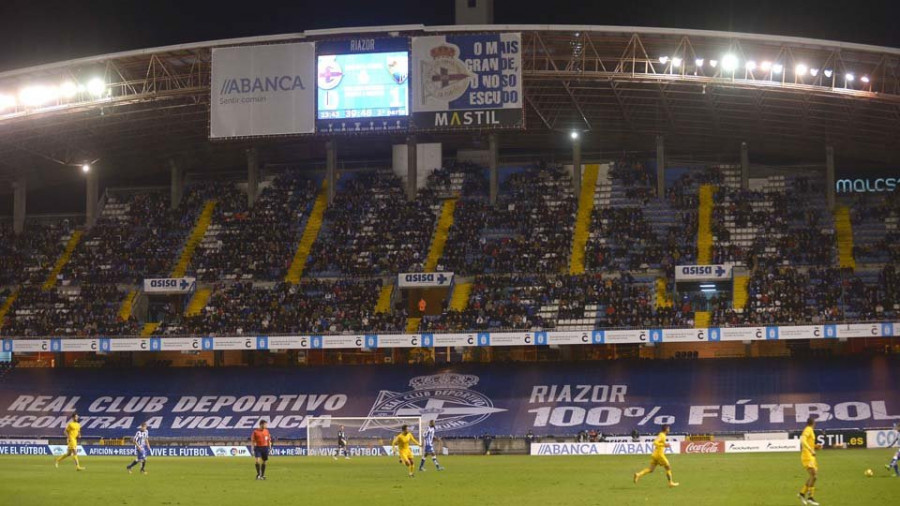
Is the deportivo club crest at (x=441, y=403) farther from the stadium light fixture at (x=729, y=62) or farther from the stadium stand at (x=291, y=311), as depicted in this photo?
the stadium light fixture at (x=729, y=62)

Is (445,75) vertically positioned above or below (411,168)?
above

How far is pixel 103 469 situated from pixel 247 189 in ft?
106

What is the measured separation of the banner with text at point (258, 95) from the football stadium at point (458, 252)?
0.13m

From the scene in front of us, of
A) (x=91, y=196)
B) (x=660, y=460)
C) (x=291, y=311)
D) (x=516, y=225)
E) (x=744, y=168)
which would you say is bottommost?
(x=660, y=460)

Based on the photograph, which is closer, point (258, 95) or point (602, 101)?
point (258, 95)

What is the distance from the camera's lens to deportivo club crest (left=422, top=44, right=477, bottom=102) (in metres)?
50.1

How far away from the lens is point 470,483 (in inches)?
1184

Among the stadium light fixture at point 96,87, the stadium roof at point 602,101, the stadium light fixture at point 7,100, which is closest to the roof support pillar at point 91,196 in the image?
the stadium roof at point 602,101

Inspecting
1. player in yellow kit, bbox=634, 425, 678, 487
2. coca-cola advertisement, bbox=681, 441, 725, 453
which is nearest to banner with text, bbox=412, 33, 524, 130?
coca-cola advertisement, bbox=681, 441, 725, 453

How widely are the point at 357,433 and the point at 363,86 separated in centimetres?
1664

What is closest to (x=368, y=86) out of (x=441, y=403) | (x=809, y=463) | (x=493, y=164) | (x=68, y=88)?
(x=493, y=164)

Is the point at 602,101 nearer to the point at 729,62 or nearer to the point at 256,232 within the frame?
the point at 729,62

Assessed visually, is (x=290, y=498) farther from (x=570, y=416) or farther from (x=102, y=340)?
(x=102, y=340)

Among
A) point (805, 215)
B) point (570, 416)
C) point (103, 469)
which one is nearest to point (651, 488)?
point (103, 469)
